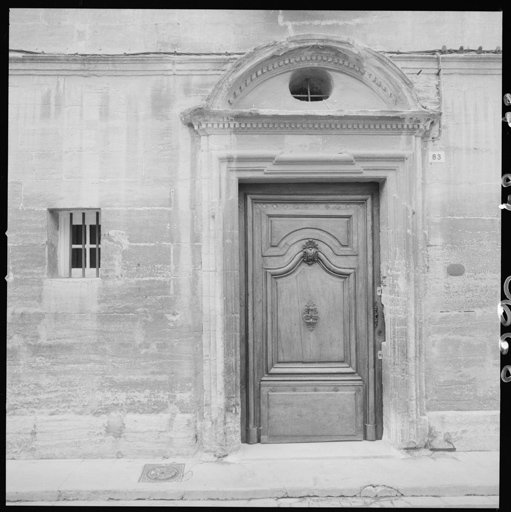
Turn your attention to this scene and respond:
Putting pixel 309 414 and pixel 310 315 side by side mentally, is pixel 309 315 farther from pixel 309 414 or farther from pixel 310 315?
pixel 309 414

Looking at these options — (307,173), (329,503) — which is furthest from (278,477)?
(307,173)

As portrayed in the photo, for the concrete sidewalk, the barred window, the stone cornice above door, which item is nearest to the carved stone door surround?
the stone cornice above door

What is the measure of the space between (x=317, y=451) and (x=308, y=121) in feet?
9.17

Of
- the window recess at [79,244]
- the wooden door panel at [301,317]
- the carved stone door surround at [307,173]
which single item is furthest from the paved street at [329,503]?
the window recess at [79,244]

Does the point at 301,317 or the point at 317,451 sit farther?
the point at 301,317

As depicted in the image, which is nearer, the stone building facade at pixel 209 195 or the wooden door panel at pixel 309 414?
the stone building facade at pixel 209 195

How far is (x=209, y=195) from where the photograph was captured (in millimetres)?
3980

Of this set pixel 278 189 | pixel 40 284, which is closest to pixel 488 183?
pixel 278 189

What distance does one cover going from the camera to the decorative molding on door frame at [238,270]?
3947 mm

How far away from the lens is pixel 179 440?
12.9 feet

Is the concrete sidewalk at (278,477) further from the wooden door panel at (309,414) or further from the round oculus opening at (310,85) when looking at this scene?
the round oculus opening at (310,85)

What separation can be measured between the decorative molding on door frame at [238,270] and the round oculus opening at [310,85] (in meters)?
0.64

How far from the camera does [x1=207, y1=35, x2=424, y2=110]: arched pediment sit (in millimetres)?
3945

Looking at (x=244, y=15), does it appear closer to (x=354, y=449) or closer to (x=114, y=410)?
(x=114, y=410)
